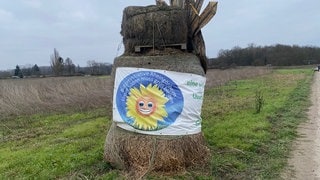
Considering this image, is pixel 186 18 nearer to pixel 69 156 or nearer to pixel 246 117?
pixel 69 156

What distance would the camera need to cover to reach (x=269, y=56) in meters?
108

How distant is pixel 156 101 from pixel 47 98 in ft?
52.0

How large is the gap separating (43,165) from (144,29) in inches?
126

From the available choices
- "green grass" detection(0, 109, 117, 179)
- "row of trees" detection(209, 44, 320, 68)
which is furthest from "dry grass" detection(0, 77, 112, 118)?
"row of trees" detection(209, 44, 320, 68)

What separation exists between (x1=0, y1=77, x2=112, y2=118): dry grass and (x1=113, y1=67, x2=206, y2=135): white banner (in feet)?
39.9

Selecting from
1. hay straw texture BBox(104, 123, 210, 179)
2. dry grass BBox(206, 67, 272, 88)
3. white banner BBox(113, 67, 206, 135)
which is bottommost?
dry grass BBox(206, 67, 272, 88)

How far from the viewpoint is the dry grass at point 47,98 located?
17875 millimetres

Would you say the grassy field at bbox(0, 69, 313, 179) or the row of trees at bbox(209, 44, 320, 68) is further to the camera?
the row of trees at bbox(209, 44, 320, 68)

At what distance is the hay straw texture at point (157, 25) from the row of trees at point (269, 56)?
301 ft

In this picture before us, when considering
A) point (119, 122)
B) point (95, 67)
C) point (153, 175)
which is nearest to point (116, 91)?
point (119, 122)

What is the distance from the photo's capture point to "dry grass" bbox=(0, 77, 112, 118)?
17875 mm

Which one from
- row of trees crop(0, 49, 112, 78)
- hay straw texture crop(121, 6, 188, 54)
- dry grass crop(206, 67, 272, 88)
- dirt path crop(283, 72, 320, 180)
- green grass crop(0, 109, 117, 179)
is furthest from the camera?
row of trees crop(0, 49, 112, 78)

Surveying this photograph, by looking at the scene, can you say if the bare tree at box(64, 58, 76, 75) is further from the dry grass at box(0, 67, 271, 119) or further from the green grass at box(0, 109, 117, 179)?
the green grass at box(0, 109, 117, 179)

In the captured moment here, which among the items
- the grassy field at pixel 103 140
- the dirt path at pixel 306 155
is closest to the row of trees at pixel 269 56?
the grassy field at pixel 103 140
